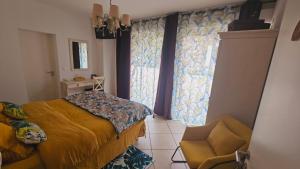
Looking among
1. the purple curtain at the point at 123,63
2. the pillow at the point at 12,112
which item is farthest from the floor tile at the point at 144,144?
the purple curtain at the point at 123,63

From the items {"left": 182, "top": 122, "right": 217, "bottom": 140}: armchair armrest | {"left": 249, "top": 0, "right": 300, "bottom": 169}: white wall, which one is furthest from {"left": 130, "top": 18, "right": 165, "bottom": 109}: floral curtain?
{"left": 249, "top": 0, "right": 300, "bottom": 169}: white wall

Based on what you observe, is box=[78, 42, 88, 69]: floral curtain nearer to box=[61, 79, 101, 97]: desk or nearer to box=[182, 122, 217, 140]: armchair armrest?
box=[61, 79, 101, 97]: desk

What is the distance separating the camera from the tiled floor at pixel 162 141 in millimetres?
2065

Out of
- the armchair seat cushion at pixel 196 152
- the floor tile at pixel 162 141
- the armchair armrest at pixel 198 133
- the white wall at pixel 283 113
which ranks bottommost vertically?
the floor tile at pixel 162 141

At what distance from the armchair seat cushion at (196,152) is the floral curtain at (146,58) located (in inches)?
83.0

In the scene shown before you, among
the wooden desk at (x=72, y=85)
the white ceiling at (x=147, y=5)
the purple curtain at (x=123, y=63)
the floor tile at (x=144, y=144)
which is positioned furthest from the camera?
the purple curtain at (x=123, y=63)

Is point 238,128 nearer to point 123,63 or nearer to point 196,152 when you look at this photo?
point 196,152

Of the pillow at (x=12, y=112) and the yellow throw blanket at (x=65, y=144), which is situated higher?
the pillow at (x=12, y=112)

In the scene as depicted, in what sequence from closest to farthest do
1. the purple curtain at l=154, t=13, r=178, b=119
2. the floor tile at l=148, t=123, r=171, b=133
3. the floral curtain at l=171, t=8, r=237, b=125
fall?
the floral curtain at l=171, t=8, r=237, b=125, the floor tile at l=148, t=123, r=171, b=133, the purple curtain at l=154, t=13, r=178, b=119

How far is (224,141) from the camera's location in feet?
4.94

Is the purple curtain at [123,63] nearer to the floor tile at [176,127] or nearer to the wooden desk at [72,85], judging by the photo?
the wooden desk at [72,85]

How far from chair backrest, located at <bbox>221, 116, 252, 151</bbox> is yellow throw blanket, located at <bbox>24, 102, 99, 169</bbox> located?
155 cm

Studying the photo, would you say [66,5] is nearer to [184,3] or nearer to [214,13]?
[184,3]

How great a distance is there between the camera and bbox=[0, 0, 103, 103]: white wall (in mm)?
2621
